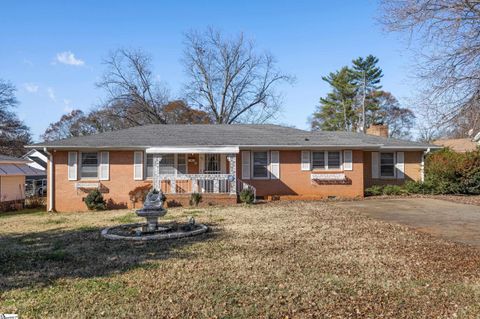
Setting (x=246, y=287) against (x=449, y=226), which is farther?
(x=449, y=226)

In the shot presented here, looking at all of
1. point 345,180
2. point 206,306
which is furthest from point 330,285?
point 345,180

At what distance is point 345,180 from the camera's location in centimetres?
1998

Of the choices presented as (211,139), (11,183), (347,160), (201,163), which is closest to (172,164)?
(201,163)

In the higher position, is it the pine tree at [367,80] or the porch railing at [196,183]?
the pine tree at [367,80]

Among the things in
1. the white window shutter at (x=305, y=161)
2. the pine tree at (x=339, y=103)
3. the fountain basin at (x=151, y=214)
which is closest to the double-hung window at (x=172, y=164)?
the white window shutter at (x=305, y=161)

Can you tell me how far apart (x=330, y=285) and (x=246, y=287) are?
117 centimetres

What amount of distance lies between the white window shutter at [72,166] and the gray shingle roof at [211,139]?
0.67 m

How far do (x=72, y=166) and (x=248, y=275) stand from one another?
15326mm

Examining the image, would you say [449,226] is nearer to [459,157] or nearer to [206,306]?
[206,306]

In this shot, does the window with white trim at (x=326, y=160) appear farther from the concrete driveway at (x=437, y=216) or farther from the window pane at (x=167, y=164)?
the window pane at (x=167, y=164)

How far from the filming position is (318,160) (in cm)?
2020

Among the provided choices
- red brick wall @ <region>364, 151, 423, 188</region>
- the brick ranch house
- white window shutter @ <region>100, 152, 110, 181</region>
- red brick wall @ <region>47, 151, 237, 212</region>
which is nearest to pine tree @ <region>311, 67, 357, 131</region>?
red brick wall @ <region>364, 151, 423, 188</region>

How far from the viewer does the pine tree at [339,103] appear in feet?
156

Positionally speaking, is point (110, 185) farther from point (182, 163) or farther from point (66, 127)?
point (66, 127)
